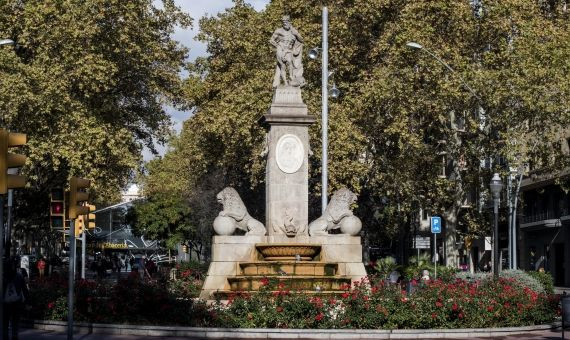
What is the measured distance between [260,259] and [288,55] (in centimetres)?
592

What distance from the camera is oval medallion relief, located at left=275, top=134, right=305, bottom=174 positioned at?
93.3ft

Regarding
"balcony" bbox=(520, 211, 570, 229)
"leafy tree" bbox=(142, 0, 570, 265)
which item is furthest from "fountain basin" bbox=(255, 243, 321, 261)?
"balcony" bbox=(520, 211, 570, 229)

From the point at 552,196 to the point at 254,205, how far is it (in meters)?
18.4

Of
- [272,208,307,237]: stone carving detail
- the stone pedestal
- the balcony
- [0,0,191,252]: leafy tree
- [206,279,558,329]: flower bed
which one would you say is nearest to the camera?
[206,279,558,329]: flower bed

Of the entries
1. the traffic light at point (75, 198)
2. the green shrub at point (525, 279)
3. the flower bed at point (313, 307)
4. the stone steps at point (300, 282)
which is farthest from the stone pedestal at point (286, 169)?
the traffic light at point (75, 198)

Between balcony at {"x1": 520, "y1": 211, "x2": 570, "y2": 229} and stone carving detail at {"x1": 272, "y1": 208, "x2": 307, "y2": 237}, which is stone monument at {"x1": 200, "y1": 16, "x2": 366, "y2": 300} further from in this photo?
balcony at {"x1": 520, "y1": 211, "x2": 570, "y2": 229}

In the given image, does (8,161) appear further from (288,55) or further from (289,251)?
(288,55)

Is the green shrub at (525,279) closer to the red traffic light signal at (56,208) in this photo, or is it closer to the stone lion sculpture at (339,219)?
the stone lion sculpture at (339,219)

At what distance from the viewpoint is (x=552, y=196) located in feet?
206

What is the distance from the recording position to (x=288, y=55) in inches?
1157

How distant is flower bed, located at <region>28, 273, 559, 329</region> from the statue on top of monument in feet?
24.6

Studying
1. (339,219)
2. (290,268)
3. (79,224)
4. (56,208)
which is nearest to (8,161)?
(56,208)

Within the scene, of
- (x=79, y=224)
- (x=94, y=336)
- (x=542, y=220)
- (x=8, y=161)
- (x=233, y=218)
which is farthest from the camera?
(x=542, y=220)

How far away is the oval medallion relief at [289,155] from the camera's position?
2844cm
